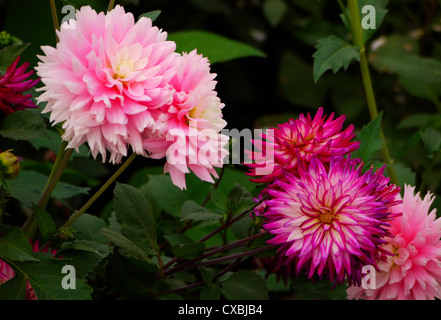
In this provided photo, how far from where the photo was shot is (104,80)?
0.39 meters

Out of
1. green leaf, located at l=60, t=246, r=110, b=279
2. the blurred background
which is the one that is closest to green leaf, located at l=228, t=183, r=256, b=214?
green leaf, located at l=60, t=246, r=110, b=279

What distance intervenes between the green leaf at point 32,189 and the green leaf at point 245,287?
160mm

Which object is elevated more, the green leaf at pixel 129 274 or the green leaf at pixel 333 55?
the green leaf at pixel 333 55

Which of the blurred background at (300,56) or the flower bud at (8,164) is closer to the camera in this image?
the flower bud at (8,164)

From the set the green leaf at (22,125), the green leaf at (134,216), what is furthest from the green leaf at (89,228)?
the green leaf at (22,125)

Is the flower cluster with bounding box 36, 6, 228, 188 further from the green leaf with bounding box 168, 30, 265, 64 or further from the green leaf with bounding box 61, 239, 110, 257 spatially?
the green leaf with bounding box 168, 30, 265, 64

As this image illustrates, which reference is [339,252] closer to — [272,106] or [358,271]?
[358,271]

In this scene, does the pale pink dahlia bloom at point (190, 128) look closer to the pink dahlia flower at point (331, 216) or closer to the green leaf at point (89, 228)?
the pink dahlia flower at point (331, 216)

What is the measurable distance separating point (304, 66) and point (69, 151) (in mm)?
979

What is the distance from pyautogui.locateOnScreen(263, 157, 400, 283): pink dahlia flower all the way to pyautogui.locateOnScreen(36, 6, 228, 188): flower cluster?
60mm

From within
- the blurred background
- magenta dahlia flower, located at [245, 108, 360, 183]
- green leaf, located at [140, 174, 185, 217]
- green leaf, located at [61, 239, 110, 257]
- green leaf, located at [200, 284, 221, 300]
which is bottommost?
green leaf, located at [200, 284, 221, 300]

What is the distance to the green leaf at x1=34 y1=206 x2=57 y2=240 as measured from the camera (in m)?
0.44

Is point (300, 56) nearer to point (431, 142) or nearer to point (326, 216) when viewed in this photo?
point (431, 142)

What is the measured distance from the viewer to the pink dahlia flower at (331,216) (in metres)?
0.40
